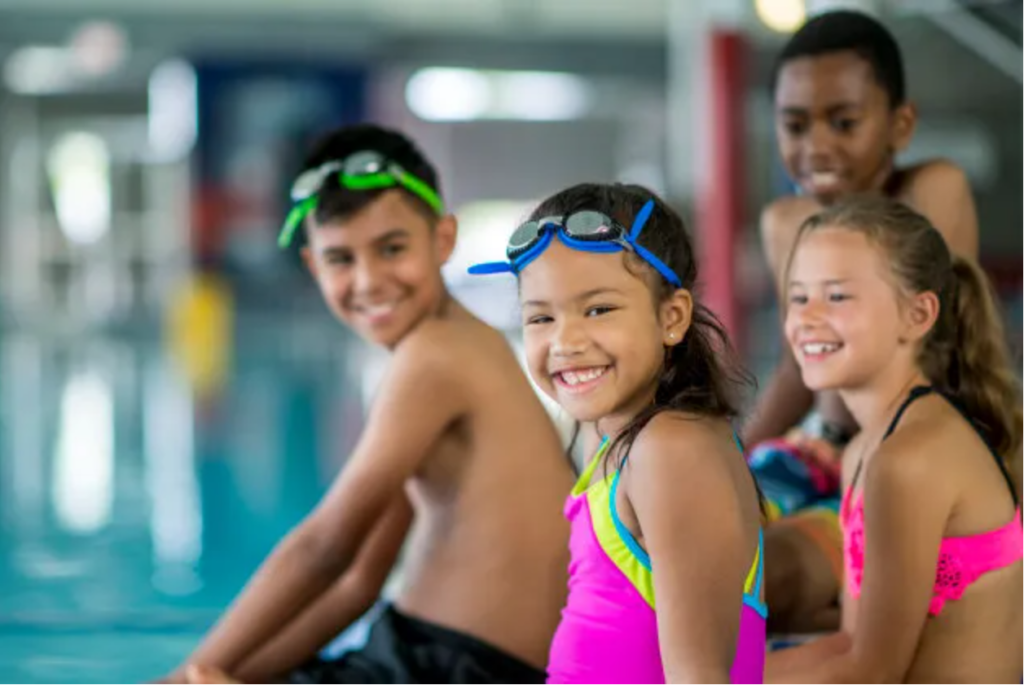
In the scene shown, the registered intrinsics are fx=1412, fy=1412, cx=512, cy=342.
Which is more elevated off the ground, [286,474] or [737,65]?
[737,65]

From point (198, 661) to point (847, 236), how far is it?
1308mm

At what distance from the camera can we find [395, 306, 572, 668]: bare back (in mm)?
2480

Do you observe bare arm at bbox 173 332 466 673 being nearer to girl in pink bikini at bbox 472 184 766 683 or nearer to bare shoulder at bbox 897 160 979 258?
girl in pink bikini at bbox 472 184 766 683

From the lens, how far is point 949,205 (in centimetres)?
281

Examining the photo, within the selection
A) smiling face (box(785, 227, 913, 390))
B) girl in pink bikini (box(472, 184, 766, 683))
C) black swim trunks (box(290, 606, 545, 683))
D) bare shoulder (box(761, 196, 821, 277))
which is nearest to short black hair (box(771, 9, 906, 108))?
bare shoulder (box(761, 196, 821, 277))

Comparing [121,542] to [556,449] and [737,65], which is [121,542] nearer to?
[556,449]

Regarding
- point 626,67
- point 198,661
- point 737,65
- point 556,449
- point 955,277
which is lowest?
point 198,661

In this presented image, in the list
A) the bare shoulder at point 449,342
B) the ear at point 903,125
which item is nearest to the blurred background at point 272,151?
the ear at point 903,125

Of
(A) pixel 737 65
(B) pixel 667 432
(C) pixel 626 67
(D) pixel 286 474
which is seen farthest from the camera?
(C) pixel 626 67

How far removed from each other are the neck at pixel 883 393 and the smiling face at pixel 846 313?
0.06 feet

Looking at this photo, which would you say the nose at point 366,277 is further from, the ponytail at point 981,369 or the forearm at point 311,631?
the ponytail at point 981,369

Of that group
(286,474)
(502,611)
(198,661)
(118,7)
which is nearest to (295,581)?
(198,661)

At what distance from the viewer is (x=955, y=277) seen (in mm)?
2342

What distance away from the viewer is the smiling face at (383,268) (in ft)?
8.99
